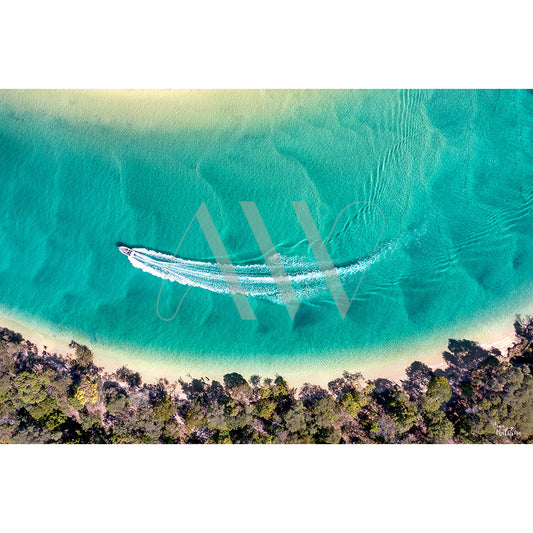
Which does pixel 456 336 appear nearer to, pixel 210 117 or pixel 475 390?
pixel 475 390

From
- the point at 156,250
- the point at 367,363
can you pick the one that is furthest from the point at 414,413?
the point at 156,250

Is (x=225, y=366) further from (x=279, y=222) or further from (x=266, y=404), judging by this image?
(x=279, y=222)

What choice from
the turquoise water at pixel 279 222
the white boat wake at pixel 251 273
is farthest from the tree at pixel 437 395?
the white boat wake at pixel 251 273

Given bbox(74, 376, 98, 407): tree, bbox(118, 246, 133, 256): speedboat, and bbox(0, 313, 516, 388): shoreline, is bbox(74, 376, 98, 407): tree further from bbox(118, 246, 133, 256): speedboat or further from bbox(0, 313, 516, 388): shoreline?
bbox(118, 246, 133, 256): speedboat

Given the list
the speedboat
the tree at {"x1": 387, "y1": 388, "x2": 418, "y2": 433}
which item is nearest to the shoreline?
the tree at {"x1": 387, "y1": 388, "x2": 418, "y2": 433}

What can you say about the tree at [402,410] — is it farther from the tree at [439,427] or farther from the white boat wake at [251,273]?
the white boat wake at [251,273]

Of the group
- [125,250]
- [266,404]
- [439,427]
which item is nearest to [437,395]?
[439,427]
